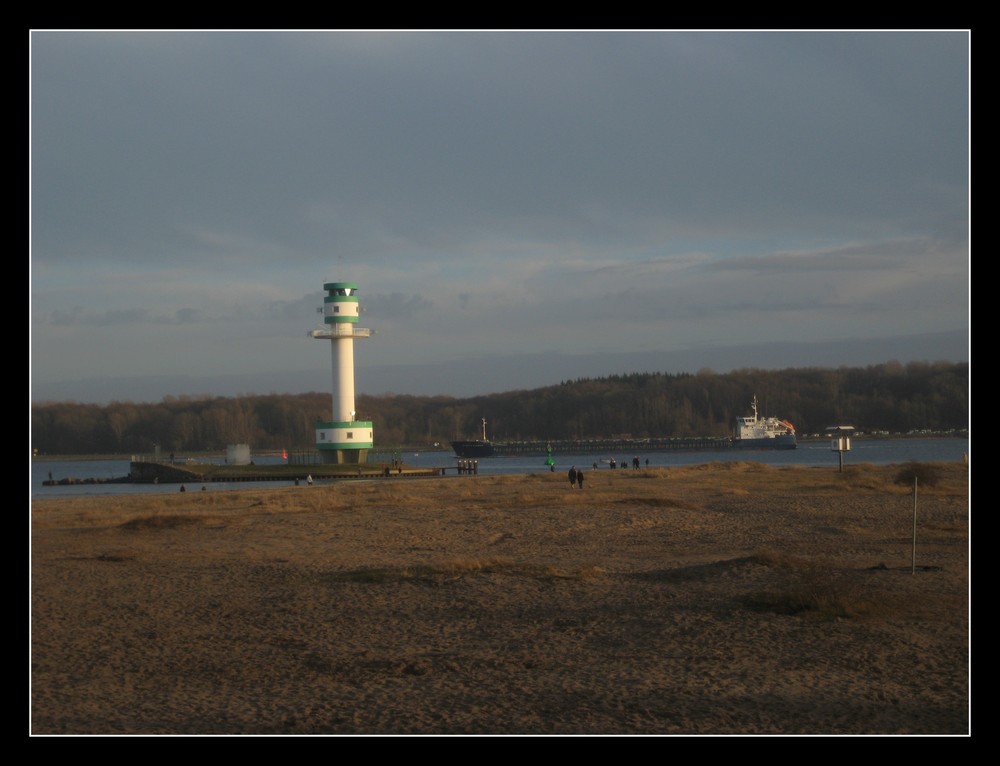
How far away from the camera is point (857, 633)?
33.5ft

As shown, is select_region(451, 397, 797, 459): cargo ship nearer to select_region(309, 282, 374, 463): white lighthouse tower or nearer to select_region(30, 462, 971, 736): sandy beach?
select_region(309, 282, 374, 463): white lighthouse tower

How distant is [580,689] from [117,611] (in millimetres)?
5830

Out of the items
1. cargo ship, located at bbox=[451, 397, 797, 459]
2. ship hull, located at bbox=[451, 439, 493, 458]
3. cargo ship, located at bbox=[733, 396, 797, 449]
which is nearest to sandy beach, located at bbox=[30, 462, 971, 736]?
cargo ship, located at bbox=[451, 397, 797, 459]

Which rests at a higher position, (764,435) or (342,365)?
(342,365)

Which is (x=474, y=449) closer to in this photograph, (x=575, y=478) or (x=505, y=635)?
(x=575, y=478)

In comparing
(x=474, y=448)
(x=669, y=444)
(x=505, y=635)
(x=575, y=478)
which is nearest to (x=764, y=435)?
(x=669, y=444)

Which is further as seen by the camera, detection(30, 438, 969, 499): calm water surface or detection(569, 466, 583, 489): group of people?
detection(30, 438, 969, 499): calm water surface

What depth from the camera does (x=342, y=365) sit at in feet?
197

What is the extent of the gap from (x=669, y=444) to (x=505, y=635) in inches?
4271

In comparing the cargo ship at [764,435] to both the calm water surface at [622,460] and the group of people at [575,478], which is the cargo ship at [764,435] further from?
the group of people at [575,478]

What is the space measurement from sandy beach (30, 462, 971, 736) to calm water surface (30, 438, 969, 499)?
3336 centimetres

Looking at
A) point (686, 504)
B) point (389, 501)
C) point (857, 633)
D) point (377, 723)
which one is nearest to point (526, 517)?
point (686, 504)

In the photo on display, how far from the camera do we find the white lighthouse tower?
6003 cm
